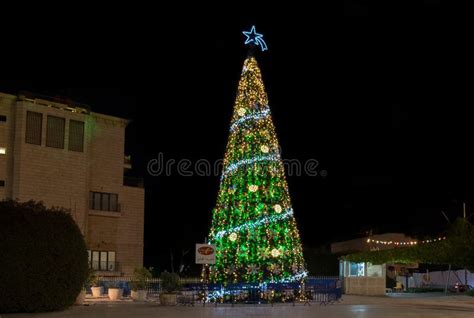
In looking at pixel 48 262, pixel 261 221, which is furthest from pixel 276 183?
pixel 48 262

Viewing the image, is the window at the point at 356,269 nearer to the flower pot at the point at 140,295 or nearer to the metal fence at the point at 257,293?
the metal fence at the point at 257,293

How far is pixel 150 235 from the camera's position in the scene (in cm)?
7506

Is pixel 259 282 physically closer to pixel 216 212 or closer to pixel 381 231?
pixel 216 212

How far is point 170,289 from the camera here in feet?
91.4

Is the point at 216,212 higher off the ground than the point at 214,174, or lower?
lower

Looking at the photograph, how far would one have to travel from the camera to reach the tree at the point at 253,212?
2781cm

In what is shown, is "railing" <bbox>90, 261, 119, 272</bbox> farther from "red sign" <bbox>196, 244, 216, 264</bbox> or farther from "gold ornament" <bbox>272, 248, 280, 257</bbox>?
"red sign" <bbox>196, 244, 216, 264</bbox>

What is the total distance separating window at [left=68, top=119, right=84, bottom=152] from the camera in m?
49.7

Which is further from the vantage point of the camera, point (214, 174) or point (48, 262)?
point (214, 174)

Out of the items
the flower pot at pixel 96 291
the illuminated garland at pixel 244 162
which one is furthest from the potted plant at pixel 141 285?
the illuminated garland at pixel 244 162

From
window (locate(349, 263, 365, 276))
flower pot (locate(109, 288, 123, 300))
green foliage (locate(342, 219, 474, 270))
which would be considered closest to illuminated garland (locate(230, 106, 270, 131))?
flower pot (locate(109, 288, 123, 300))

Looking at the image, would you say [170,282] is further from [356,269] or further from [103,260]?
[103,260]

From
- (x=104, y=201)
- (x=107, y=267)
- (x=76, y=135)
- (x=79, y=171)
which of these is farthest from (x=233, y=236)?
(x=104, y=201)

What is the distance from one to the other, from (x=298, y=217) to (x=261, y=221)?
47807mm
